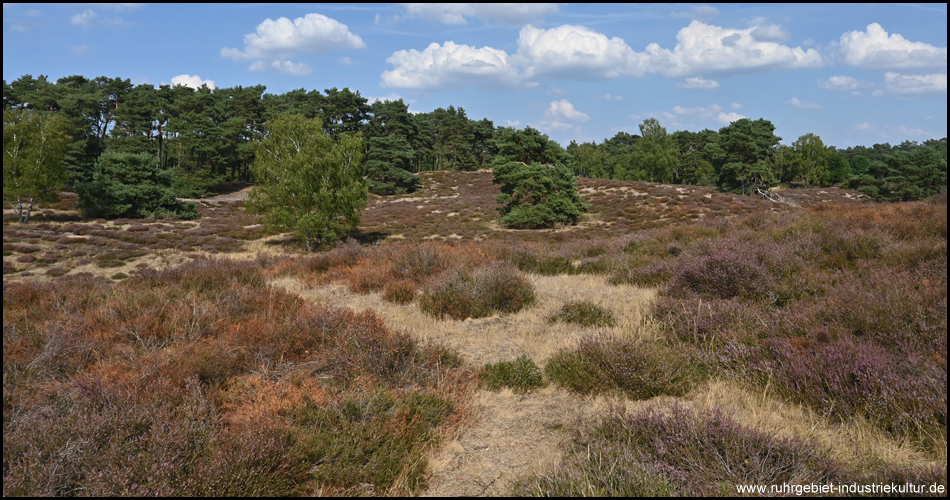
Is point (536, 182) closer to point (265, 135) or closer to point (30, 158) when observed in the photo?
point (30, 158)

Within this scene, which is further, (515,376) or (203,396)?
(515,376)

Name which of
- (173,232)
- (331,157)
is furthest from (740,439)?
(173,232)

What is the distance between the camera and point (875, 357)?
3.75 meters

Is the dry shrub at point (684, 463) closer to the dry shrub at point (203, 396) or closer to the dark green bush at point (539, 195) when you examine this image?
the dry shrub at point (203, 396)

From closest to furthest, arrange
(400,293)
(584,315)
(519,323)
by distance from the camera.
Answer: (584,315)
(519,323)
(400,293)

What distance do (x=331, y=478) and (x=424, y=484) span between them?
0.65m

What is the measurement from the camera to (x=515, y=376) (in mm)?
4902

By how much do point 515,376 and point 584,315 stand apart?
237cm

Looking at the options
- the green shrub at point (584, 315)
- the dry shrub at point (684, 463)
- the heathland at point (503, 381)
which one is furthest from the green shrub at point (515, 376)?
the green shrub at point (584, 315)

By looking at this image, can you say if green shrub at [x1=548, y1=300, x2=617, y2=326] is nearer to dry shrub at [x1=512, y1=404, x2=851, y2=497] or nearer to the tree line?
dry shrub at [x1=512, y1=404, x2=851, y2=497]

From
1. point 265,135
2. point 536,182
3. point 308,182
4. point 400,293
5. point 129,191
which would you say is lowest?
point 400,293

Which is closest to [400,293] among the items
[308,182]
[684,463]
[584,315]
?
[584,315]

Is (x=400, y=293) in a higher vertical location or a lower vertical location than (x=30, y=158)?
lower

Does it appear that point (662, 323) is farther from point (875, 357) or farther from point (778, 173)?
point (778, 173)
